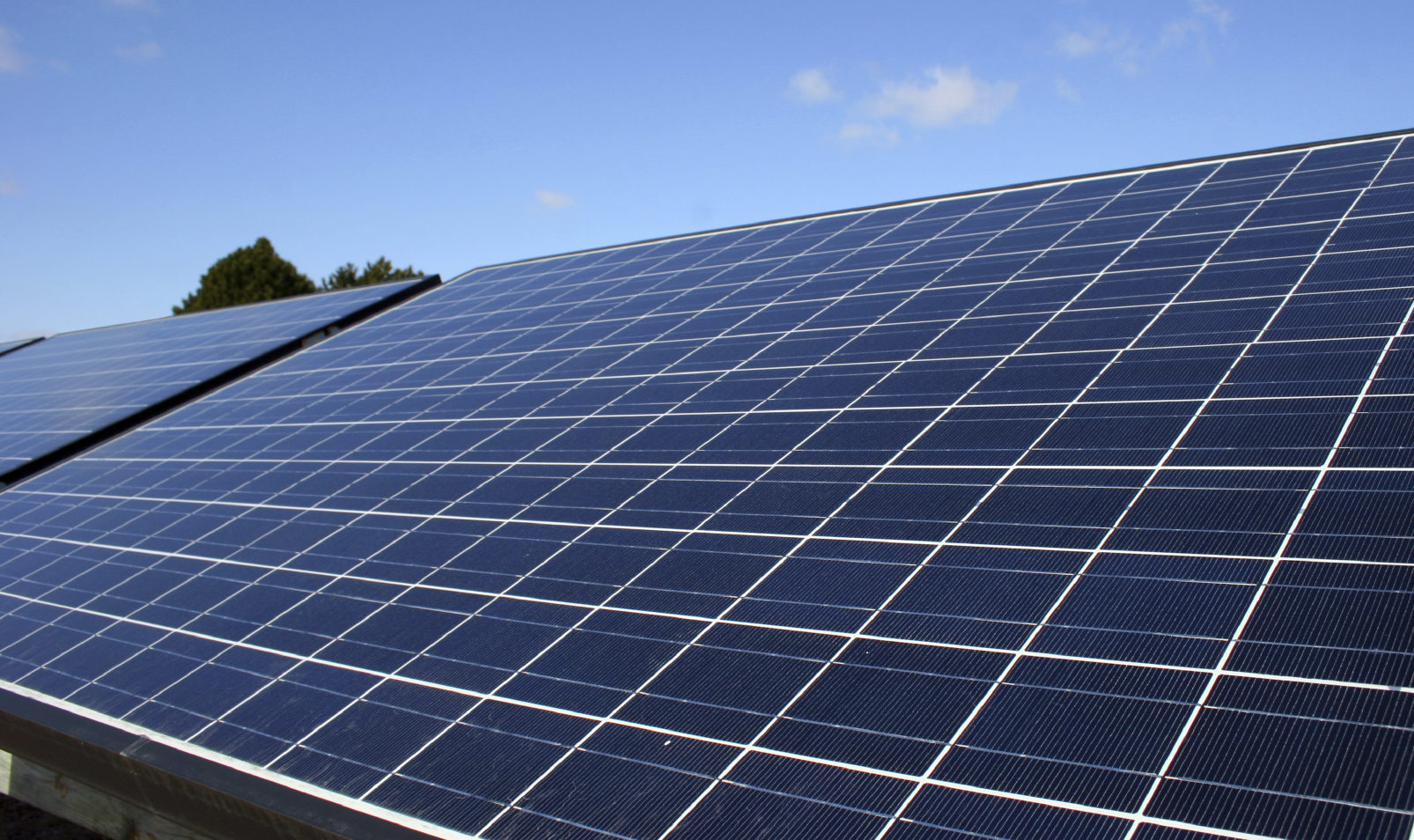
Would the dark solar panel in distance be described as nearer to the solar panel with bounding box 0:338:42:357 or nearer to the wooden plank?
the solar panel with bounding box 0:338:42:357

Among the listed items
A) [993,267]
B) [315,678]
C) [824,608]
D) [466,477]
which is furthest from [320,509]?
[993,267]

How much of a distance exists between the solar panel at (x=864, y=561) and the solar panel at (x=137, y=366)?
484cm

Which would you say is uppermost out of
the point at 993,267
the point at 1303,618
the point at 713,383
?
the point at 993,267

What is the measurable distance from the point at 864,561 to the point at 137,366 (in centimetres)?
2655

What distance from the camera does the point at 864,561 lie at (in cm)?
935

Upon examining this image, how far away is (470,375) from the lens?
19.2 metres

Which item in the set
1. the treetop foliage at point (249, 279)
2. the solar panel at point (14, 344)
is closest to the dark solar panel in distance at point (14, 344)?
the solar panel at point (14, 344)

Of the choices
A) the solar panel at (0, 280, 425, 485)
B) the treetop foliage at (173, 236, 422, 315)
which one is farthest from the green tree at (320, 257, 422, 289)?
the solar panel at (0, 280, 425, 485)

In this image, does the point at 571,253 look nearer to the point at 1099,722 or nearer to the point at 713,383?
the point at 713,383

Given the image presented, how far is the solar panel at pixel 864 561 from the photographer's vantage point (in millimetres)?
6672

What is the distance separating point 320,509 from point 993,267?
10.7 m

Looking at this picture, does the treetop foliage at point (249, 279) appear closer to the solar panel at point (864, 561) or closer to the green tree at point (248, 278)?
the green tree at point (248, 278)

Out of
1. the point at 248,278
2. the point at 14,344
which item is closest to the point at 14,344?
the point at 14,344

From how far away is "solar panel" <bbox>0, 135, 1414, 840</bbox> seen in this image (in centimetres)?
667
